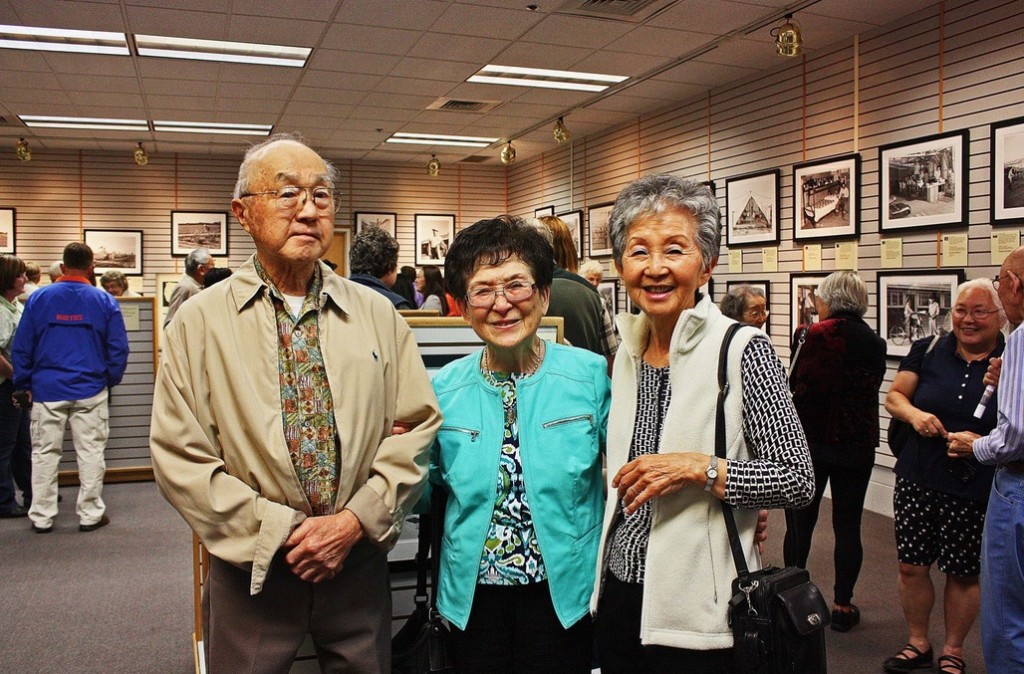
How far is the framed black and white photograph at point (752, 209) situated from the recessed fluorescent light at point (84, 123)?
23.1 ft

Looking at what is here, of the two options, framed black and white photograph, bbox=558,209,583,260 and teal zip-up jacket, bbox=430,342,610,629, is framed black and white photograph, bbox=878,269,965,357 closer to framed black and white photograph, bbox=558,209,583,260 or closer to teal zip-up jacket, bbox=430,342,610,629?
teal zip-up jacket, bbox=430,342,610,629

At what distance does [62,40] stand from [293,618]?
661cm

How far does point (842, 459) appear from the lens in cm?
385

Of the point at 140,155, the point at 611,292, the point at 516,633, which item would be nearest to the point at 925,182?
the point at 611,292

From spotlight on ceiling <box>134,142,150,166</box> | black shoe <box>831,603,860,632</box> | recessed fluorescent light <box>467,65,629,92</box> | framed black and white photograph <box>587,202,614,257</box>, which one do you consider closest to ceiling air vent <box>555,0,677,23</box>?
recessed fluorescent light <box>467,65,629,92</box>

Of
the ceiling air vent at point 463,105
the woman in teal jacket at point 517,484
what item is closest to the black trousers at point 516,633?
the woman in teal jacket at point 517,484

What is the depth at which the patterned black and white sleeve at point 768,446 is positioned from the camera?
1.52 m

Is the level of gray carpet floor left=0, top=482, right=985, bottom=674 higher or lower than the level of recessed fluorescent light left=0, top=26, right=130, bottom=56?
lower

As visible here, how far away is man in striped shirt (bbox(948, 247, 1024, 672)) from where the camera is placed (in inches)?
92.4

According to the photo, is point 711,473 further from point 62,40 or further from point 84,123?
point 84,123

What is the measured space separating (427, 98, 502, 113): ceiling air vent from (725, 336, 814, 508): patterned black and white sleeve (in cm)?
778

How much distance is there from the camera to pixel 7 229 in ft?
39.0

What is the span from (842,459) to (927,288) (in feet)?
8.67

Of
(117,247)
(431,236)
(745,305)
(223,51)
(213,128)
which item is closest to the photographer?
(745,305)
